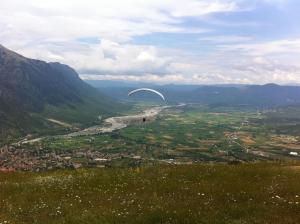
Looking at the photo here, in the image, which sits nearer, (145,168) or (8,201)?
(8,201)

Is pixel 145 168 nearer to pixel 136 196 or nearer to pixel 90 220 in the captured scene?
pixel 136 196

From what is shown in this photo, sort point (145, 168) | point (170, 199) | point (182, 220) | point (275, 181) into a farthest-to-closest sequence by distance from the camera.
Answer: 1. point (145, 168)
2. point (275, 181)
3. point (170, 199)
4. point (182, 220)

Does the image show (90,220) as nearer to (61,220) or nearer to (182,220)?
(61,220)

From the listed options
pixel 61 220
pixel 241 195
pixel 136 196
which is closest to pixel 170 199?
pixel 136 196

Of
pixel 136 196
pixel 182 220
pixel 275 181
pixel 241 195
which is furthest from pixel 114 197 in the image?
pixel 275 181

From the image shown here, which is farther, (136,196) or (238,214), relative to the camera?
(136,196)

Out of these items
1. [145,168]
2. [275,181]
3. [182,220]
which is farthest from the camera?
[145,168]
